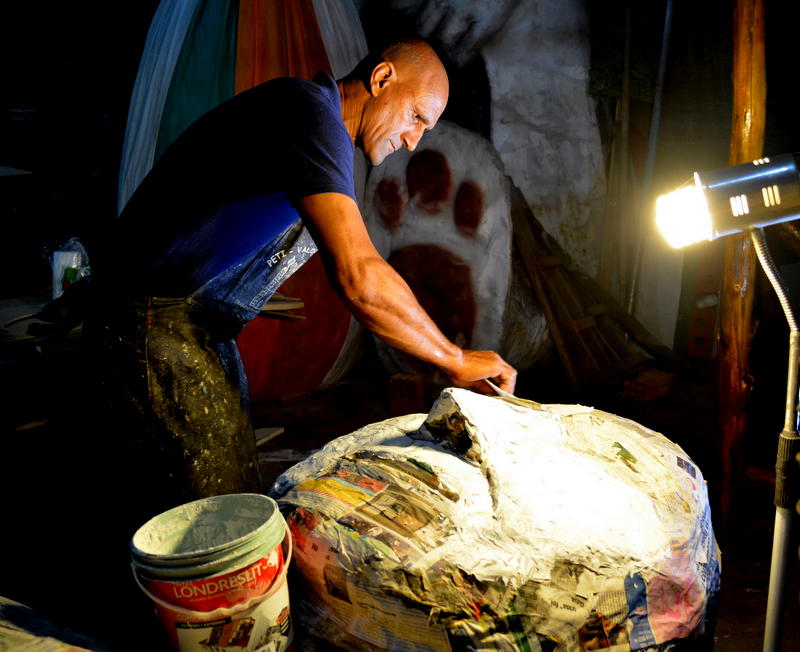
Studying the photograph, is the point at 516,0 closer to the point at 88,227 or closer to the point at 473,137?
the point at 473,137

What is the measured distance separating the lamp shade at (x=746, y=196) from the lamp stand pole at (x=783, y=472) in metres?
0.06

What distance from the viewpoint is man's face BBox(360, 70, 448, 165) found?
1.95 metres

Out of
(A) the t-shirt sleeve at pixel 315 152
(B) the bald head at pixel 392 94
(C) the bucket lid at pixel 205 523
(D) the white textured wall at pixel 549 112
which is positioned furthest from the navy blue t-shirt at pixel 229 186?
(D) the white textured wall at pixel 549 112

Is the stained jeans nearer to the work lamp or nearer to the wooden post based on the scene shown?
the work lamp

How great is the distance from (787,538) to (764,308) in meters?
3.00

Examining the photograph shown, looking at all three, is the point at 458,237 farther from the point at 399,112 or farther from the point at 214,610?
the point at 214,610

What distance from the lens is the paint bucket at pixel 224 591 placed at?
40.4 inches

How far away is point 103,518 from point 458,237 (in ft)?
12.2

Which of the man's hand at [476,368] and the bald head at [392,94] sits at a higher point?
the bald head at [392,94]

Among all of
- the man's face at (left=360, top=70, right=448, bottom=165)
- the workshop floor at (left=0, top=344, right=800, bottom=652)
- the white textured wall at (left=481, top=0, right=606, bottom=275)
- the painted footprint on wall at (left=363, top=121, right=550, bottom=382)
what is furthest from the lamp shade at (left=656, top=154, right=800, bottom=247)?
the white textured wall at (left=481, top=0, right=606, bottom=275)

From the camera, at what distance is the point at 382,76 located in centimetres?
193

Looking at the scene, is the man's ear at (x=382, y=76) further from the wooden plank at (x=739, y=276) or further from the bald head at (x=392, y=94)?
the wooden plank at (x=739, y=276)

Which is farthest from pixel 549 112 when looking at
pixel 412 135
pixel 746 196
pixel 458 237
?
pixel 746 196

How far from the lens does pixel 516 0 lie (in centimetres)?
472
